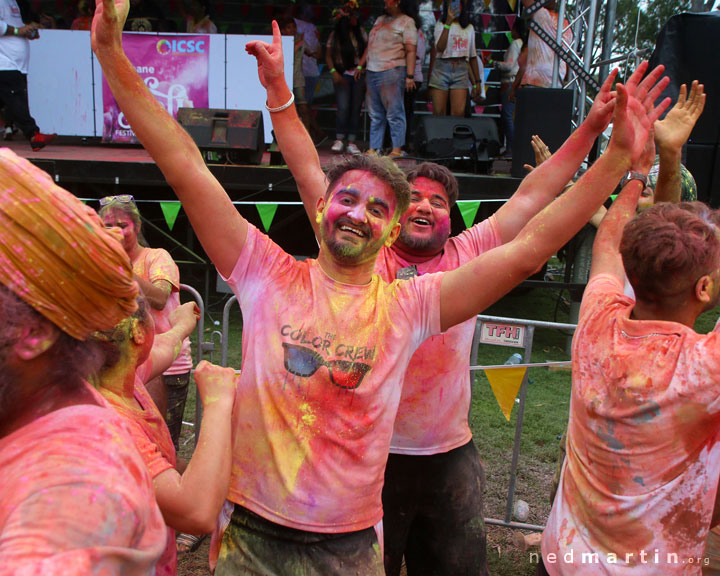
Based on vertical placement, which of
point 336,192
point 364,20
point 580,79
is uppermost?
point 364,20

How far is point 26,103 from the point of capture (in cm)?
865

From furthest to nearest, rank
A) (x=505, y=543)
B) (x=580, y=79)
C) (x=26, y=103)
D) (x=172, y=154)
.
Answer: (x=26, y=103)
(x=580, y=79)
(x=505, y=543)
(x=172, y=154)

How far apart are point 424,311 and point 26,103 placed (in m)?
8.73

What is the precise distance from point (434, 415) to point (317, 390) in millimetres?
884

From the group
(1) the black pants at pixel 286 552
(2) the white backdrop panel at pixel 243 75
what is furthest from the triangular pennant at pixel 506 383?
(2) the white backdrop panel at pixel 243 75

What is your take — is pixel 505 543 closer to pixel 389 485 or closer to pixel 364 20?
pixel 389 485

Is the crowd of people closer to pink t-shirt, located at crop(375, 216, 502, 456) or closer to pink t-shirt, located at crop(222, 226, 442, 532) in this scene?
pink t-shirt, located at crop(222, 226, 442, 532)

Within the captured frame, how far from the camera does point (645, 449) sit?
1.81 m

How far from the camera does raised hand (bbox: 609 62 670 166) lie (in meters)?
2.04

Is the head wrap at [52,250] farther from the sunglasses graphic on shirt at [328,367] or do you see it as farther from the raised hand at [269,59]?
the raised hand at [269,59]

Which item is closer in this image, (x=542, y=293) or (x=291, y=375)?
(x=291, y=375)

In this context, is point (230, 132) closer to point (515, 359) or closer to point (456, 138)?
point (456, 138)

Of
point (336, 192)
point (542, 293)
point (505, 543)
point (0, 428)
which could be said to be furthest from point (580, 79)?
point (0, 428)

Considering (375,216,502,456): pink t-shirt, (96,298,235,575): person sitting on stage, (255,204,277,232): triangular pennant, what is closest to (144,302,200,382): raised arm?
(96,298,235,575): person sitting on stage
